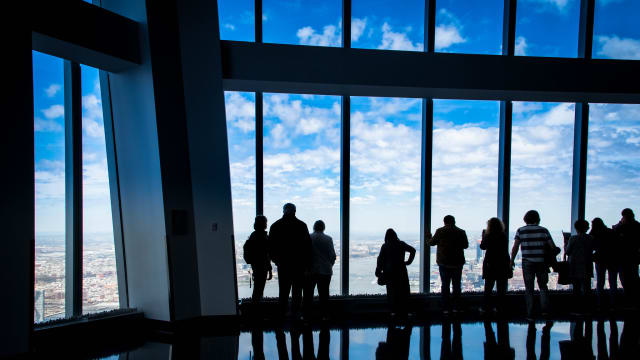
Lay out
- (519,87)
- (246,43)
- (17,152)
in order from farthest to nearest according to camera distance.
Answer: (519,87)
(246,43)
(17,152)

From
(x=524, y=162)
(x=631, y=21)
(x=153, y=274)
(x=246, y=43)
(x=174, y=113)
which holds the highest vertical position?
(x=631, y=21)

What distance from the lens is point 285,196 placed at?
6.59 meters

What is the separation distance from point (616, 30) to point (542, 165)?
2447 mm

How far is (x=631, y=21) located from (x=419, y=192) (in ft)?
14.2

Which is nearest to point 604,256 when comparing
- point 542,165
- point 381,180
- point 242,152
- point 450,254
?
point 542,165

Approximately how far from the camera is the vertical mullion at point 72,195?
16.3ft

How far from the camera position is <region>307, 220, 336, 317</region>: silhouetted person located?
588cm

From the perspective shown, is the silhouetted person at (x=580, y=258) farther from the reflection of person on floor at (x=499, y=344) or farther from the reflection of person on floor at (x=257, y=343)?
the reflection of person on floor at (x=257, y=343)

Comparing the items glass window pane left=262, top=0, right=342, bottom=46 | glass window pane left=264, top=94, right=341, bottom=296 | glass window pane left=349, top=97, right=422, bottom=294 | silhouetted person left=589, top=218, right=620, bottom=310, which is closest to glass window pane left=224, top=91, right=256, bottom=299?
glass window pane left=264, top=94, right=341, bottom=296

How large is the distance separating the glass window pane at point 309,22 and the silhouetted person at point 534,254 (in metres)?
3.78

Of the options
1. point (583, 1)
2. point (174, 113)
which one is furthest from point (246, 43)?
point (583, 1)

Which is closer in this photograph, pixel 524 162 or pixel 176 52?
pixel 176 52

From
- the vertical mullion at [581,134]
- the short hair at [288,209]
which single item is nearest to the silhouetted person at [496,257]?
the vertical mullion at [581,134]

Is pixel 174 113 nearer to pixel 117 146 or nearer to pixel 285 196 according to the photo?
pixel 117 146
